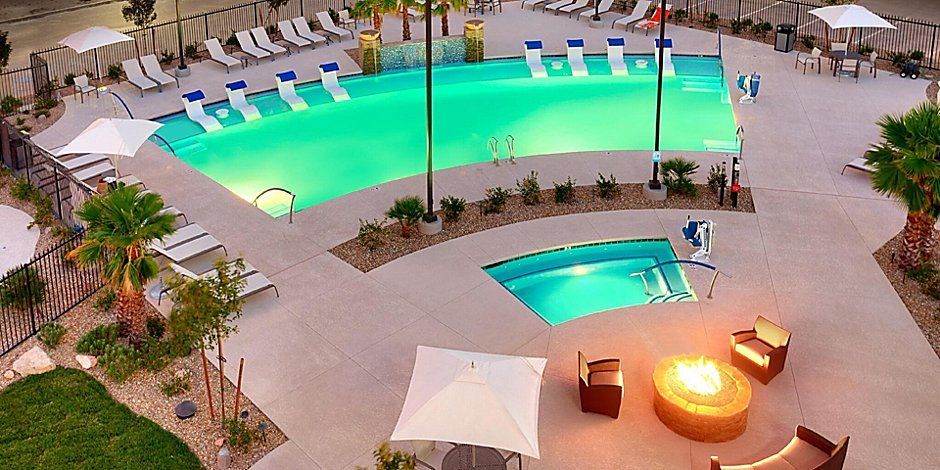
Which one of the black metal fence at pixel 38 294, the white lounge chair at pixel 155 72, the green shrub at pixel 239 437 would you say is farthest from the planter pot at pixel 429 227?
the white lounge chair at pixel 155 72

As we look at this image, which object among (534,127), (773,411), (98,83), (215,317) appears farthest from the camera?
(98,83)

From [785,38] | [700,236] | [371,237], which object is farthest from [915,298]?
Answer: [785,38]

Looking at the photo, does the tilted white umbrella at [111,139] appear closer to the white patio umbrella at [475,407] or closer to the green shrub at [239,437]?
the green shrub at [239,437]

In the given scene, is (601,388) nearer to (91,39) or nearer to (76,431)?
(76,431)

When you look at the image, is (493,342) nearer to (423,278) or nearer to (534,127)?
(423,278)

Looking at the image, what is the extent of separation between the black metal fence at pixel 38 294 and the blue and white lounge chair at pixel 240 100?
948 cm

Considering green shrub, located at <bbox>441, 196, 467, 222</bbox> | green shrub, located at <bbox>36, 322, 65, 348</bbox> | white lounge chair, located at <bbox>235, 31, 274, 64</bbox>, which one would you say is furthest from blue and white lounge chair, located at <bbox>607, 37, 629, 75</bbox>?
green shrub, located at <bbox>36, 322, 65, 348</bbox>

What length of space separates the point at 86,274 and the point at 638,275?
10637 millimetres

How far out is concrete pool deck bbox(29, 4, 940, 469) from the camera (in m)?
13.7

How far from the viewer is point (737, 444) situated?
529 inches

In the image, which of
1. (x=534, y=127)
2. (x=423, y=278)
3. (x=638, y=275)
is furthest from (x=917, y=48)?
(x=423, y=278)

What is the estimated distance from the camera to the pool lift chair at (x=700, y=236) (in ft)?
60.6

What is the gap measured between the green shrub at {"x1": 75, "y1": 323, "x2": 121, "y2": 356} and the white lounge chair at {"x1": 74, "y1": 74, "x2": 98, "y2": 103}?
13271 millimetres

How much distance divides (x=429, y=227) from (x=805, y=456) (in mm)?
9259
